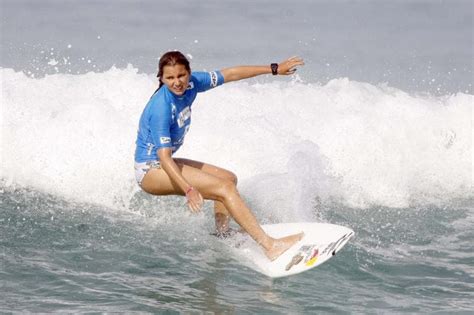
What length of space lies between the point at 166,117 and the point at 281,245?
149 centimetres

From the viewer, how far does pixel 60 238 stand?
727 cm

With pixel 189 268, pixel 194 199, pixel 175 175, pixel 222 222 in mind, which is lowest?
pixel 189 268

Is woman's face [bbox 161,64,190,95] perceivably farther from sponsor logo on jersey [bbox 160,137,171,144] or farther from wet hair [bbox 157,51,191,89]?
sponsor logo on jersey [bbox 160,137,171,144]

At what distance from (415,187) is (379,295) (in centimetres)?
463

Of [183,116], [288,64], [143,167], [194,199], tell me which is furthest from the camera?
[288,64]

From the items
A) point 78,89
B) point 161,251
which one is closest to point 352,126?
point 78,89

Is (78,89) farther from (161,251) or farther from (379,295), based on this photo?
(379,295)

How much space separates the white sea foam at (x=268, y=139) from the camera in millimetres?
9617

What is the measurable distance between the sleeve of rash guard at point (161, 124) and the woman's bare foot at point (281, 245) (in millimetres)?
1241

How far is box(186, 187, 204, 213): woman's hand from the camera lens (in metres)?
6.20

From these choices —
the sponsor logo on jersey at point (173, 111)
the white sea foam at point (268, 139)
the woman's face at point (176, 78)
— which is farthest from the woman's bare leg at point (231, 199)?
the white sea foam at point (268, 139)

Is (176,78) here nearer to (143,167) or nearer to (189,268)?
(143,167)

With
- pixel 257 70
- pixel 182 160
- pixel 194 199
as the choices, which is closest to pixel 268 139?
pixel 257 70

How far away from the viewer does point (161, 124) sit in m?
6.45
